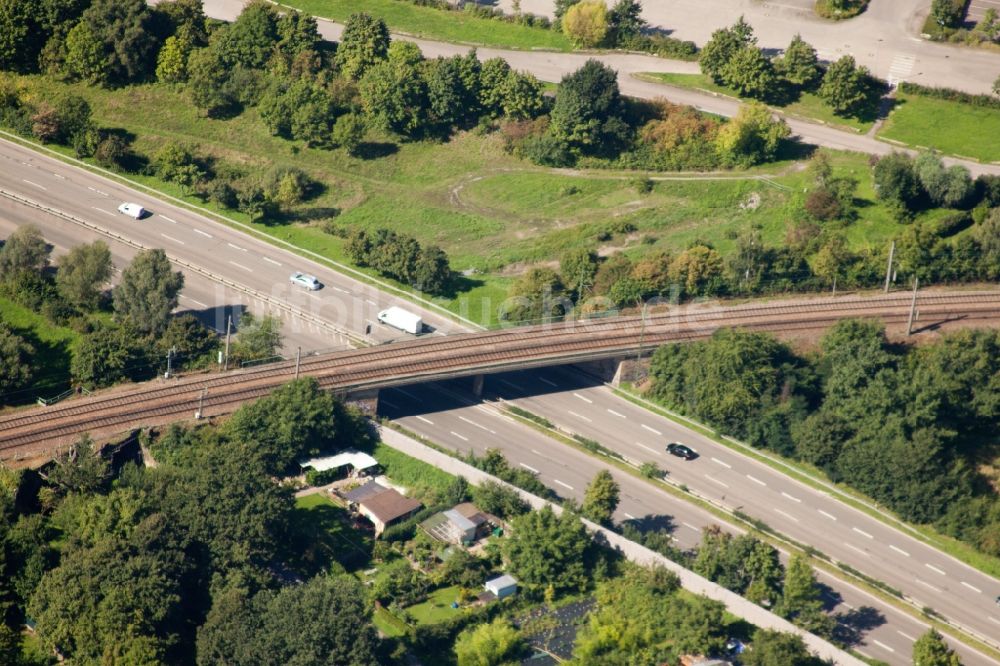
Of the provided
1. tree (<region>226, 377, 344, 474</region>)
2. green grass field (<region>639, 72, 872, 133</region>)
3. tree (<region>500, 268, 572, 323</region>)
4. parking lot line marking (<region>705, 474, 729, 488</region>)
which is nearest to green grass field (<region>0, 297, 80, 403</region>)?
tree (<region>226, 377, 344, 474</region>)

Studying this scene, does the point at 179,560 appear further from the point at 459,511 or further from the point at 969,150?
the point at 969,150

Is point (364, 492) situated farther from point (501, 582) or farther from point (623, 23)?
point (623, 23)

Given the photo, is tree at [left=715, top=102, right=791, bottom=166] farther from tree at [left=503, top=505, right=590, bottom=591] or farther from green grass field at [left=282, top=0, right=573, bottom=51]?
tree at [left=503, top=505, right=590, bottom=591]

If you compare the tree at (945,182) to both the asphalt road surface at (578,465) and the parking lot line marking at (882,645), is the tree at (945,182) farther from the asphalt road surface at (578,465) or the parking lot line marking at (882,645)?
the parking lot line marking at (882,645)

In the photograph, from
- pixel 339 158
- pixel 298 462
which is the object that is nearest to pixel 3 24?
pixel 339 158

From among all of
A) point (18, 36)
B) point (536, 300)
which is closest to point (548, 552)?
point (536, 300)

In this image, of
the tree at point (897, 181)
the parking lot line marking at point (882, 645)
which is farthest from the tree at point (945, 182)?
the parking lot line marking at point (882, 645)

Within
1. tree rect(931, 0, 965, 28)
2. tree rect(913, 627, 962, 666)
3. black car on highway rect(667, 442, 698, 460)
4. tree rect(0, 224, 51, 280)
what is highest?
tree rect(931, 0, 965, 28)
